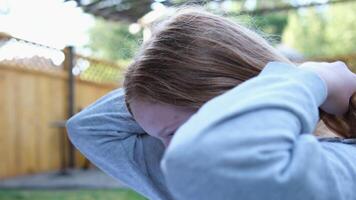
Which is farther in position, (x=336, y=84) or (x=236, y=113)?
(x=336, y=84)

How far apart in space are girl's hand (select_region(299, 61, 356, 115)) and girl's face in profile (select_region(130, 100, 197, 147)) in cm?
18

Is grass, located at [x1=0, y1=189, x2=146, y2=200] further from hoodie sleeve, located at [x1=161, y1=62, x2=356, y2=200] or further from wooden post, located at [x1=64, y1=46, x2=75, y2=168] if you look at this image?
hoodie sleeve, located at [x1=161, y1=62, x2=356, y2=200]

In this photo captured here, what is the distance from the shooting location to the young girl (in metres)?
0.56

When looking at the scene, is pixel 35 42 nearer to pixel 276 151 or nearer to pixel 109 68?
pixel 109 68

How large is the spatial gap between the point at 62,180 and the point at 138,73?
4.77 m

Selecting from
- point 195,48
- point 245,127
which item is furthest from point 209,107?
point 195,48

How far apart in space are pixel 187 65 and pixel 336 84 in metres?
0.21

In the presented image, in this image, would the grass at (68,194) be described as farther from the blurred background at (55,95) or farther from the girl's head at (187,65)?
the girl's head at (187,65)

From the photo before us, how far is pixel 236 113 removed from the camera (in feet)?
1.90

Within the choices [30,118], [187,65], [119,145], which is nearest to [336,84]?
[187,65]

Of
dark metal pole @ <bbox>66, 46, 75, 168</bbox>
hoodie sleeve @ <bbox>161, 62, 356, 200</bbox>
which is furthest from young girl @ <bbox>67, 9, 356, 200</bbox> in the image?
dark metal pole @ <bbox>66, 46, 75, 168</bbox>

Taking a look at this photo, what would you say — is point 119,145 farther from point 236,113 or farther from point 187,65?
point 236,113

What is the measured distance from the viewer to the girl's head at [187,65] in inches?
28.5

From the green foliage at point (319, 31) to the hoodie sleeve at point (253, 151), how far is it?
19.5 meters
